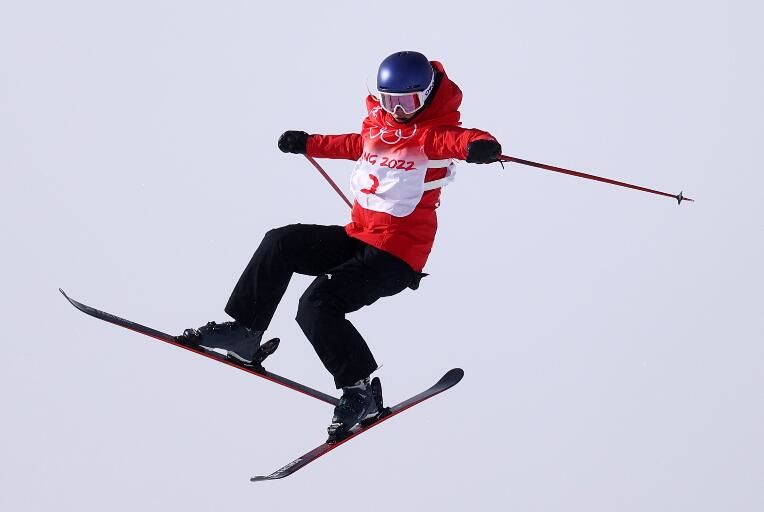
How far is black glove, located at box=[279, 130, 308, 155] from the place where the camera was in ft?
21.6

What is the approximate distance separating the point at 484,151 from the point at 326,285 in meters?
0.97

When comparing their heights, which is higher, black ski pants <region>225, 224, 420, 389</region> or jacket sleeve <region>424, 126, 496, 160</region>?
jacket sleeve <region>424, 126, 496, 160</region>

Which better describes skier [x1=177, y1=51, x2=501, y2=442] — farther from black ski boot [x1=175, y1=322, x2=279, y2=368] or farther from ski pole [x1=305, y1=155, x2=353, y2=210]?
ski pole [x1=305, y1=155, x2=353, y2=210]

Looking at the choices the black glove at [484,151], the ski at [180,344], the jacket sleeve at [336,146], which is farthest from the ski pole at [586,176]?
the ski at [180,344]

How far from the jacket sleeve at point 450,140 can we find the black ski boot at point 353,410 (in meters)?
1.10

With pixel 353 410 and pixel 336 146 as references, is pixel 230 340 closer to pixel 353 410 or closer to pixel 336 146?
pixel 353 410

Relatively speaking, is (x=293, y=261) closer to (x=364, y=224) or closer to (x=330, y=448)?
(x=364, y=224)

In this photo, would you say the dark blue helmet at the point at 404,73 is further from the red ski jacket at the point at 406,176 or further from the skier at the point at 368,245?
the red ski jacket at the point at 406,176

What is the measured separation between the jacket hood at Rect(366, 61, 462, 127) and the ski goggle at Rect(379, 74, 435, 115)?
5 cm

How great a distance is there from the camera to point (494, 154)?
5754 mm

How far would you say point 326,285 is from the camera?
238 inches

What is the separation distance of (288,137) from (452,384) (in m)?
1.57

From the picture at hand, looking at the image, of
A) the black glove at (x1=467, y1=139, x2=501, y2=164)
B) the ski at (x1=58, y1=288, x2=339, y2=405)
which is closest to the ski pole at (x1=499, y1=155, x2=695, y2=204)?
the black glove at (x1=467, y1=139, x2=501, y2=164)

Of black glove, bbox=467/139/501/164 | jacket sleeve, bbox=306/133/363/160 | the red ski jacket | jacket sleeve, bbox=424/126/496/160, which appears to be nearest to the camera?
black glove, bbox=467/139/501/164
